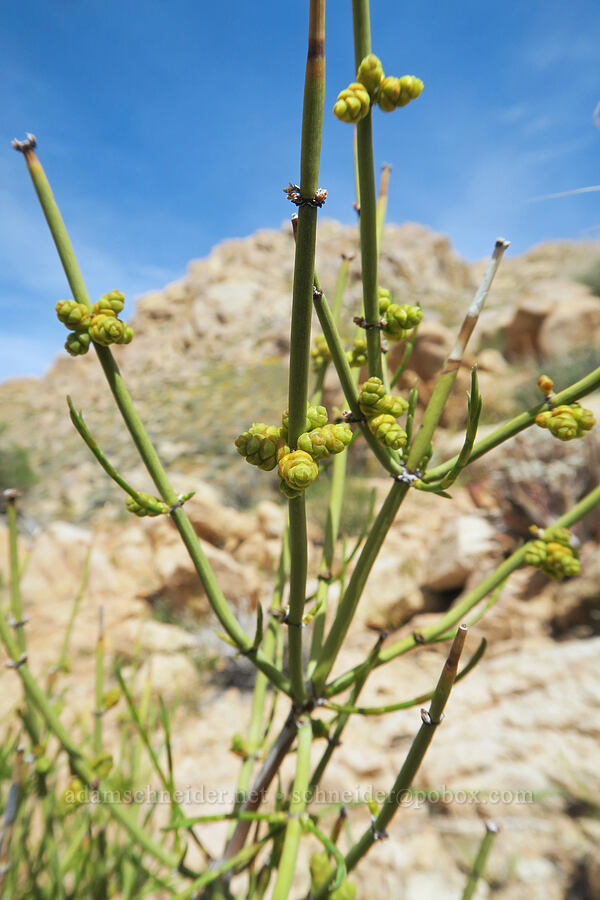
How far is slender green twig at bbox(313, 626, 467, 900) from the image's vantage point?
607 mm

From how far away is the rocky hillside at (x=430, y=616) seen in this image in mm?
1856

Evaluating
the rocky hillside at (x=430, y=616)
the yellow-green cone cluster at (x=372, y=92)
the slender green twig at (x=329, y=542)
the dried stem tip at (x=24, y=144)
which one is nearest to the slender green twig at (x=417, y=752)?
the slender green twig at (x=329, y=542)

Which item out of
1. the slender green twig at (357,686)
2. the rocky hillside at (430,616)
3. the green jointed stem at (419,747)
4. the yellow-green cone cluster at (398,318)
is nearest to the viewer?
the green jointed stem at (419,747)

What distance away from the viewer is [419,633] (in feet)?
2.92

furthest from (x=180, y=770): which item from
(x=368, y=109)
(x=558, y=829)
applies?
(x=368, y=109)

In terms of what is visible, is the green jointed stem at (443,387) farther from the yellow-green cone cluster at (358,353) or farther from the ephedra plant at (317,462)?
the yellow-green cone cluster at (358,353)

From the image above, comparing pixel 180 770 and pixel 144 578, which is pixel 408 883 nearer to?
pixel 180 770

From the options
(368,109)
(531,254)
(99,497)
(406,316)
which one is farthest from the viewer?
(531,254)

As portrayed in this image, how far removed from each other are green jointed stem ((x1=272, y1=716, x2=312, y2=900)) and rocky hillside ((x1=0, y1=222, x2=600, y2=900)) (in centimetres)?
59

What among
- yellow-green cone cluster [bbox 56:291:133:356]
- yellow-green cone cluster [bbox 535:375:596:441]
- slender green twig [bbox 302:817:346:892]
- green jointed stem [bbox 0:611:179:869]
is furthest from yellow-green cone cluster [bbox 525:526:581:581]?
green jointed stem [bbox 0:611:179:869]

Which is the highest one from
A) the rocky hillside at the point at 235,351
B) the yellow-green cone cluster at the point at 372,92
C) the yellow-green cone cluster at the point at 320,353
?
the rocky hillside at the point at 235,351

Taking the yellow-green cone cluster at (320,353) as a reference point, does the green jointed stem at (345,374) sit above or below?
below

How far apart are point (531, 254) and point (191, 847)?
1447 inches

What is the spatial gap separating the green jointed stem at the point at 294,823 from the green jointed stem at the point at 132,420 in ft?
0.31
